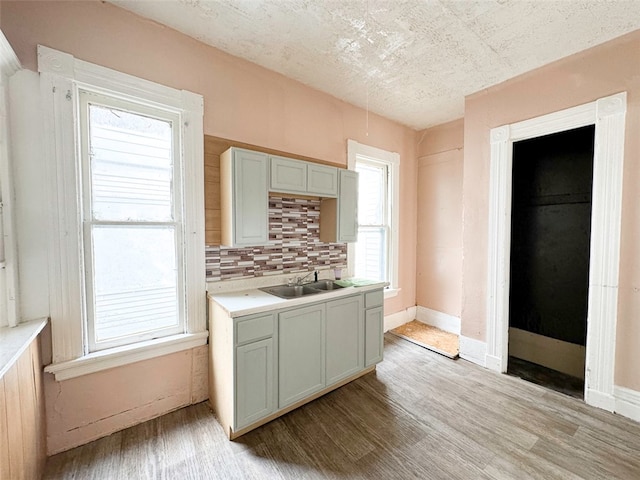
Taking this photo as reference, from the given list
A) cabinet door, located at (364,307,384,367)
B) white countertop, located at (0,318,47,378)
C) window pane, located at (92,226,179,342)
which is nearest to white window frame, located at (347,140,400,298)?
cabinet door, located at (364,307,384,367)

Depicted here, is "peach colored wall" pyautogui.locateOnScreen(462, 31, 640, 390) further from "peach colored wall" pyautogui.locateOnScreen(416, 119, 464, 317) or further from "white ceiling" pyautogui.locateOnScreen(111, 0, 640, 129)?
"peach colored wall" pyautogui.locateOnScreen(416, 119, 464, 317)

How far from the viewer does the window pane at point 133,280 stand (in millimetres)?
1870

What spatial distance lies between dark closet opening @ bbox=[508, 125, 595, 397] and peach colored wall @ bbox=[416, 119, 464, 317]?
0.63 meters

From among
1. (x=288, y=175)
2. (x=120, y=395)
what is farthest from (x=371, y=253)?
(x=120, y=395)

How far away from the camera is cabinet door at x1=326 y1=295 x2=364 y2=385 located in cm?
232

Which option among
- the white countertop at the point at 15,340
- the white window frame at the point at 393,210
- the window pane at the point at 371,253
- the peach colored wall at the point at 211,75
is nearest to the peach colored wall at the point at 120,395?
the white countertop at the point at 15,340

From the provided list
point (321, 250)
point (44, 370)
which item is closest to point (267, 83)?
point (321, 250)

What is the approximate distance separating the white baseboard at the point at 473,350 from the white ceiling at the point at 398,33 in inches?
106

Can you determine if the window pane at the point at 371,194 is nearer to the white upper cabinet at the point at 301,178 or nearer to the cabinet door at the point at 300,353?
the white upper cabinet at the point at 301,178

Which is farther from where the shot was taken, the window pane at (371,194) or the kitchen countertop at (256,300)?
the window pane at (371,194)

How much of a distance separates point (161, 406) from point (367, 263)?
2.60m

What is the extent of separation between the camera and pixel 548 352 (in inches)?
119

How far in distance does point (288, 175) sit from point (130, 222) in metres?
1.25

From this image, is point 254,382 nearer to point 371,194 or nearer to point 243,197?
point 243,197
